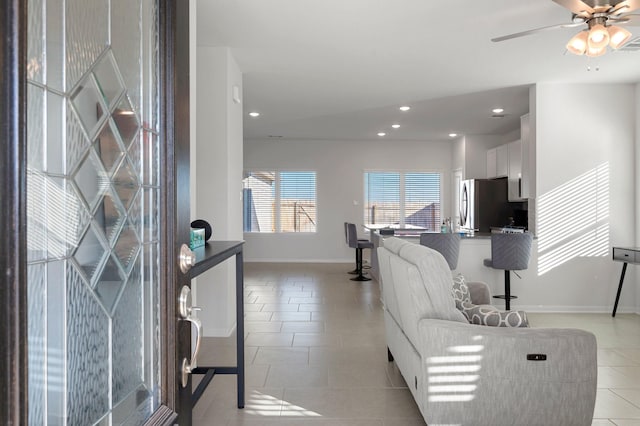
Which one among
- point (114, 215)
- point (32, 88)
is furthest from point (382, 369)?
point (32, 88)

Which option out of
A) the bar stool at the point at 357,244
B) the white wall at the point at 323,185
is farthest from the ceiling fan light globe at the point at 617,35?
the white wall at the point at 323,185

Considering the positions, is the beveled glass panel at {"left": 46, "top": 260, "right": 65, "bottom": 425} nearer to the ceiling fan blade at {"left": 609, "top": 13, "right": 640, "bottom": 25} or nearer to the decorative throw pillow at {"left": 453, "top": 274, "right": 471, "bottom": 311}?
the decorative throw pillow at {"left": 453, "top": 274, "right": 471, "bottom": 311}

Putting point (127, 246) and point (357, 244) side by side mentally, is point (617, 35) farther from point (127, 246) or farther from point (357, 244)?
point (357, 244)

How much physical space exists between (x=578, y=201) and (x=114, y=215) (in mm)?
5715

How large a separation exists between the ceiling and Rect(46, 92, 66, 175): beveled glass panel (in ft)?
9.69

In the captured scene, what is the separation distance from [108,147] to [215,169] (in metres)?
3.68

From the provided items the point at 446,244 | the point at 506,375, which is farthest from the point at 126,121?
the point at 446,244

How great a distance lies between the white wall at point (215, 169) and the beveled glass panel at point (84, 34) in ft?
11.9

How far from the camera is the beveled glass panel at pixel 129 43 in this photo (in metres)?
0.83

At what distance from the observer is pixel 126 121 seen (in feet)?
2.85

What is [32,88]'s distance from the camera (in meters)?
0.59

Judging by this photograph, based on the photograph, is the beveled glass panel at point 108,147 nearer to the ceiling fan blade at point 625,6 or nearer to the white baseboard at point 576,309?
the ceiling fan blade at point 625,6

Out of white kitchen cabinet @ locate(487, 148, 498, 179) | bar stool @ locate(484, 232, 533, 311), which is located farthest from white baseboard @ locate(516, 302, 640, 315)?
white kitchen cabinet @ locate(487, 148, 498, 179)

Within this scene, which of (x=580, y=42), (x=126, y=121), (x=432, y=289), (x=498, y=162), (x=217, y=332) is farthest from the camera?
(x=498, y=162)
